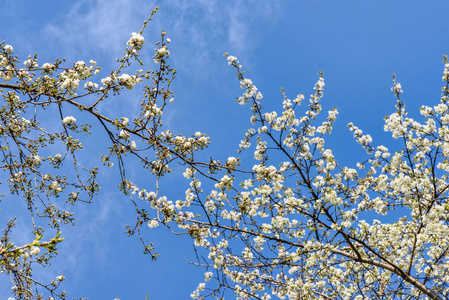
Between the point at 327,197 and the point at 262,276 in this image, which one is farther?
the point at 262,276

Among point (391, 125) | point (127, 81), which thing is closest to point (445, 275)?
point (391, 125)

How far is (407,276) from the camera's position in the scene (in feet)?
23.1

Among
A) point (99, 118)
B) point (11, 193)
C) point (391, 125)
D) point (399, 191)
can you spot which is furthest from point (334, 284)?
point (11, 193)

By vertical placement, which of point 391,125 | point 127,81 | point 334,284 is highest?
point 391,125

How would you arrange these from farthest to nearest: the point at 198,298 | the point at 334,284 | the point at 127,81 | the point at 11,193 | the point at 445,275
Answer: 1. the point at 198,298
2. the point at 334,284
3. the point at 445,275
4. the point at 11,193
5. the point at 127,81

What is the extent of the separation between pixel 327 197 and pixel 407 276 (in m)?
2.41

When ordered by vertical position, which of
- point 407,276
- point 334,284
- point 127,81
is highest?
point 127,81

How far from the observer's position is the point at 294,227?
726 centimetres

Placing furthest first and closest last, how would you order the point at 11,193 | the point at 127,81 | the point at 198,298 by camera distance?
the point at 198,298 < the point at 11,193 < the point at 127,81

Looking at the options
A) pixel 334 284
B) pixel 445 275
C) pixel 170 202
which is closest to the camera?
pixel 170 202

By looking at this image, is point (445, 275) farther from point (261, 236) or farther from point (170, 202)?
point (170, 202)

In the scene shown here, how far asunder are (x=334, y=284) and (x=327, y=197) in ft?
11.4

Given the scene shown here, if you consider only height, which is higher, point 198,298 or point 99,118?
point 99,118

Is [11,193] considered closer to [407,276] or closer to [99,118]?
[99,118]
